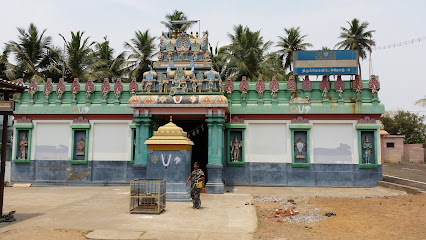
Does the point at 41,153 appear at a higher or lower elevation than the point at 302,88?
lower

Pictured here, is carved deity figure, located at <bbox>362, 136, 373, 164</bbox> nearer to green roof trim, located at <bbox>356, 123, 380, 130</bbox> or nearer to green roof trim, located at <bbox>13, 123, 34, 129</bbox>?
green roof trim, located at <bbox>356, 123, 380, 130</bbox>

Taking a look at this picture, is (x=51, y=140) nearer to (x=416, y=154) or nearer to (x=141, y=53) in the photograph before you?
(x=141, y=53)

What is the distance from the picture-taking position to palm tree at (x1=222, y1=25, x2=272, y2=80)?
35.4 metres

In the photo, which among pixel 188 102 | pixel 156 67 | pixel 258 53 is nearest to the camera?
pixel 188 102

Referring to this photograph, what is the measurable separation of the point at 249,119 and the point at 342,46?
2997 cm

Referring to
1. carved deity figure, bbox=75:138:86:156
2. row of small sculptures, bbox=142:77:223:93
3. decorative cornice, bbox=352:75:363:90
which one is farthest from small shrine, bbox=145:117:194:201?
decorative cornice, bbox=352:75:363:90

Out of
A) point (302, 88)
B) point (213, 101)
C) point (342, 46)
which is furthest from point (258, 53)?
point (213, 101)

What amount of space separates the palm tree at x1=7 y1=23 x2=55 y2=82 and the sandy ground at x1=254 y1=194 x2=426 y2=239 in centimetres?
3085

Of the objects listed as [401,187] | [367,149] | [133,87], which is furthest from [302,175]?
[133,87]

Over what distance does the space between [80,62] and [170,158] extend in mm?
26328

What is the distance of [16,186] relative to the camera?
1938cm

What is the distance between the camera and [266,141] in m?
19.3

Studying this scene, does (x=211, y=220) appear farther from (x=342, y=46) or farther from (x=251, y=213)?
(x=342, y=46)

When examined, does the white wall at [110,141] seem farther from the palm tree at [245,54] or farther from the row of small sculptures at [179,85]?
the palm tree at [245,54]
